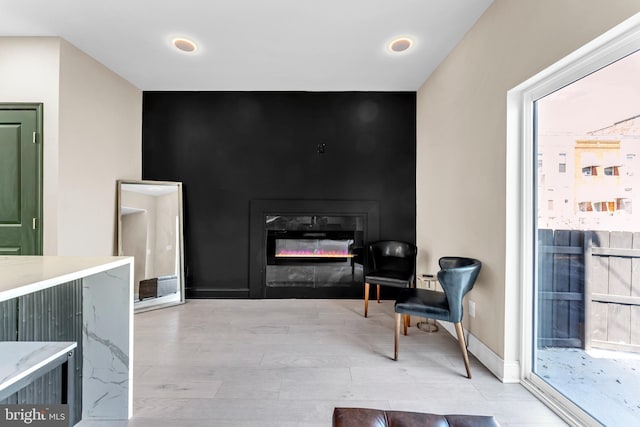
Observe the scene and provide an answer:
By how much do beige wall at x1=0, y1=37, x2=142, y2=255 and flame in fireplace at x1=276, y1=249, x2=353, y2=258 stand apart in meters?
2.03

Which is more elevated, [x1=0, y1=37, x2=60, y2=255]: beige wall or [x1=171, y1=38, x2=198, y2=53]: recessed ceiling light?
[x1=171, y1=38, x2=198, y2=53]: recessed ceiling light

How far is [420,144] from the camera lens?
3799 millimetres

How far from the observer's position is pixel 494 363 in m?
2.17

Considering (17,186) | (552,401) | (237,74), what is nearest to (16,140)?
(17,186)

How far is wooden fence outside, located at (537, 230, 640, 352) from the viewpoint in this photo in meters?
1.50

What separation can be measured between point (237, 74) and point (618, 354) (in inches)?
156

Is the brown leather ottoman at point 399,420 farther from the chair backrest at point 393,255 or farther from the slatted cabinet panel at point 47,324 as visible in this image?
the chair backrest at point 393,255

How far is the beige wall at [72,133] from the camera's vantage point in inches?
109

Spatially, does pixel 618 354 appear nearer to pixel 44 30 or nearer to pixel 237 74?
pixel 237 74

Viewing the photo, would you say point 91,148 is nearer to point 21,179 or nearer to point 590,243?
point 21,179

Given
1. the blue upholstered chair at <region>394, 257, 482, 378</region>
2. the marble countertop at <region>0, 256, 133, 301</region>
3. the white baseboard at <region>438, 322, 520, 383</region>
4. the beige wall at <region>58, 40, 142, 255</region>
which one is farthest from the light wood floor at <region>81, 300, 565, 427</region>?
the beige wall at <region>58, 40, 142, 255</region>

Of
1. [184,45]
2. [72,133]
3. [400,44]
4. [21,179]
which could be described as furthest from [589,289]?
[21,179]

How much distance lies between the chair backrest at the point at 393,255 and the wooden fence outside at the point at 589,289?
1.64m

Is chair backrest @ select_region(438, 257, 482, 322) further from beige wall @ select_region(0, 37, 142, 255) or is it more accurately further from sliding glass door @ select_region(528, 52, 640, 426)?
beige wall @ select_region(0, 37, 142, 255)
